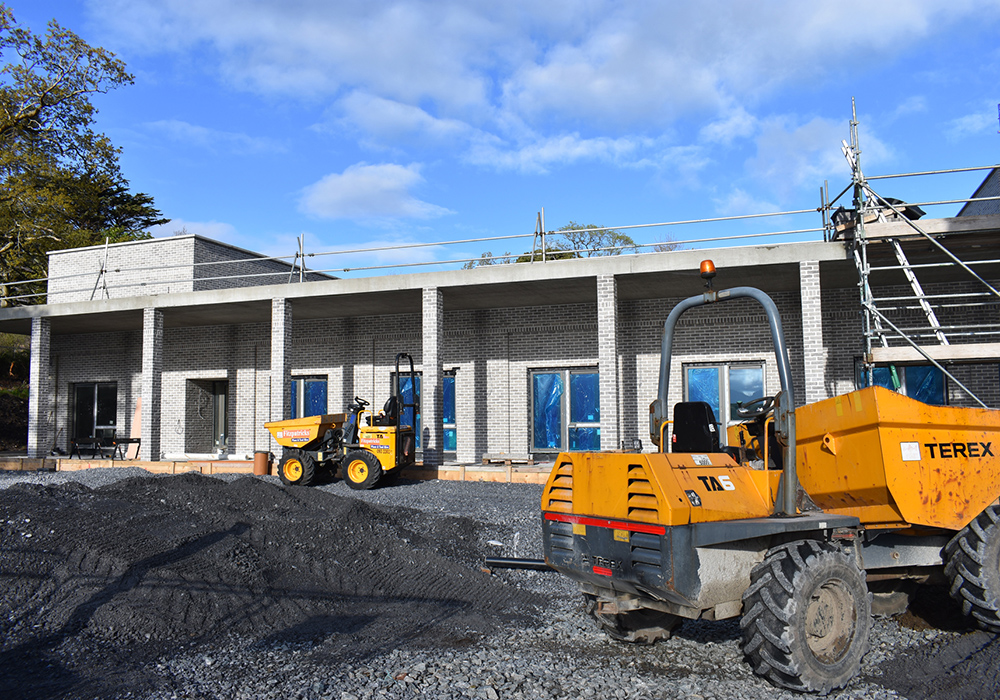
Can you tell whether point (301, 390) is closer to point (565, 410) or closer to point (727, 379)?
point (565, 410)

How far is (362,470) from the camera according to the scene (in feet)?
44.3

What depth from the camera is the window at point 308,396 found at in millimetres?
19250

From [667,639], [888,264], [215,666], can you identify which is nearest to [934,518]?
[667,639]

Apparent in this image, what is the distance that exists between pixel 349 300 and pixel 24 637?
1178cm

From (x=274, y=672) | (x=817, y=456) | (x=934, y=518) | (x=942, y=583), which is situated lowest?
(x=274, y=672)

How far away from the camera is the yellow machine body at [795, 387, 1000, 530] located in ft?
15.6

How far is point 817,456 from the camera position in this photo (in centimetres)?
517

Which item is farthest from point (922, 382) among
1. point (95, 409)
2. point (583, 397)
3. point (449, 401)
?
point (95, 409)

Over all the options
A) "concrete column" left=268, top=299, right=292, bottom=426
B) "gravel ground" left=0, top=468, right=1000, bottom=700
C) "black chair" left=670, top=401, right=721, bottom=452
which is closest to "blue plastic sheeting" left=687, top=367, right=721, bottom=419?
"gravel ground" left=0, top=468, right=1000, bottom=700

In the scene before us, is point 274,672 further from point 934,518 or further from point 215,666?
point 934,518

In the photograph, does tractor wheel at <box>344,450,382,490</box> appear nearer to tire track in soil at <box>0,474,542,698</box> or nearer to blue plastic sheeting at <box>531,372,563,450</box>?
tire track in soil at <box>0,474,542,698</box>

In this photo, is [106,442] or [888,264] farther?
[106,442]

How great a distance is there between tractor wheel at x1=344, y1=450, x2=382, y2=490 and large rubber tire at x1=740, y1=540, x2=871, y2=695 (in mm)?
Answer: 9794

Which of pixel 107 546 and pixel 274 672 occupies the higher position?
pixel 107 546
